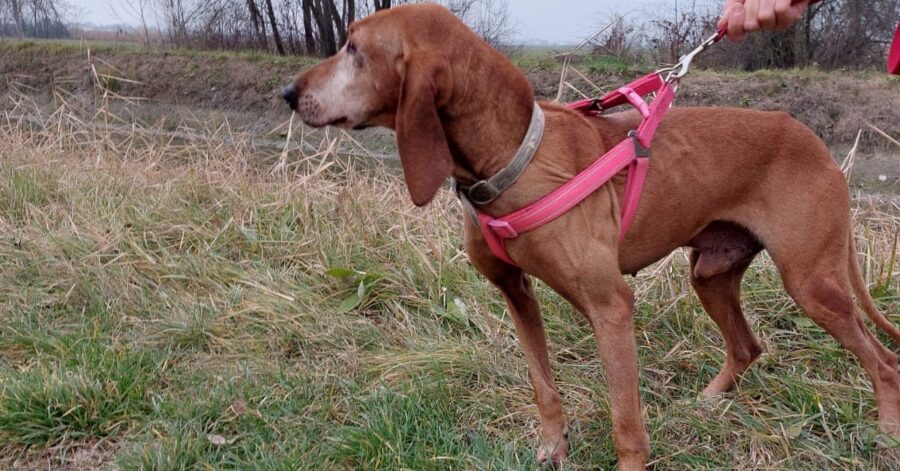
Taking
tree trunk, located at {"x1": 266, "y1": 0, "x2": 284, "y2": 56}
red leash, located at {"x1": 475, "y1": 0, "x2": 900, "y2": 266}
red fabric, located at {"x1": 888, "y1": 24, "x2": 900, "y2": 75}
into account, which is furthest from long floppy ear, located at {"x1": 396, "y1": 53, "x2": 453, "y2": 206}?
tree trunk, located at {"x1": 266, "y1": 0, "x2": 284, "y2": 56}

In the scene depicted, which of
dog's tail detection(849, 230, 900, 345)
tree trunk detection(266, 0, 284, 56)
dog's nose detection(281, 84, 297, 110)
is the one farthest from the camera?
tree trunk detection(266, 0, 284, 56)

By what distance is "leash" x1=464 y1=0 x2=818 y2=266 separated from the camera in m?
2.66

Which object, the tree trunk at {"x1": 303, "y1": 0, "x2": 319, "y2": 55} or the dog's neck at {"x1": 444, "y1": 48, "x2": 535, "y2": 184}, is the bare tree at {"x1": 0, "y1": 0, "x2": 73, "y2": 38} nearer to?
the tree trunk at {"x1": 303, "y1": 0, "x2": 319, "y2": 55}

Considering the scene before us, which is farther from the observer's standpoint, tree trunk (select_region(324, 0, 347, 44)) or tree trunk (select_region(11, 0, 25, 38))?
tree trunk (select_region(11, 0, 25, 38))

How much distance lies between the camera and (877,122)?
342 inches

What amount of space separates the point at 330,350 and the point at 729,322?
5.87ft

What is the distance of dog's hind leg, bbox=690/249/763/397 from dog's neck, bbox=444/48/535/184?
1184 millimetres

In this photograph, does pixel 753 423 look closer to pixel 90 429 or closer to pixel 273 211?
pixel 90 429

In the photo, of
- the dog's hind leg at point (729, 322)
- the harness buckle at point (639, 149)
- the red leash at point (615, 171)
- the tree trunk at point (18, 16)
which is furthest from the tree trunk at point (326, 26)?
the harness buckle at point (639, 149)

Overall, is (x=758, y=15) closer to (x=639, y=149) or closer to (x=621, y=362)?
(x=639, y=149)

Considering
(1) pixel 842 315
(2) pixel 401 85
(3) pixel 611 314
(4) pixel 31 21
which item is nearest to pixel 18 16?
(4) pixel 31 21

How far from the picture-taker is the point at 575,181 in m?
2.71

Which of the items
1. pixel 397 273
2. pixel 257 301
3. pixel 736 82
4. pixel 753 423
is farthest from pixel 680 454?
pixel 736 82

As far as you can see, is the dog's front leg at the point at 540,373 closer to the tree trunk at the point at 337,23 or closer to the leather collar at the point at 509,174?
the leather collar at the point at 509,174
